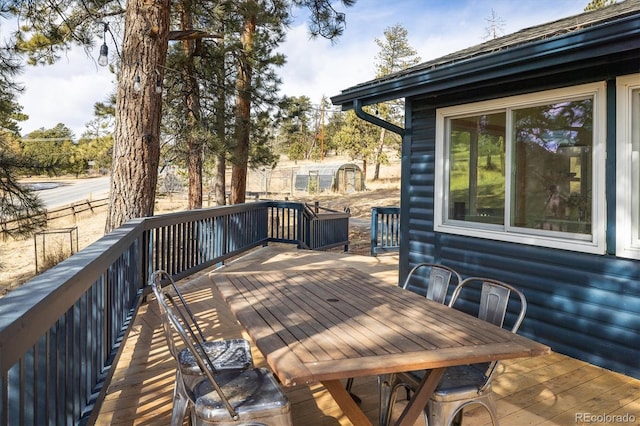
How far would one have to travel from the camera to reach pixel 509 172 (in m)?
3.75

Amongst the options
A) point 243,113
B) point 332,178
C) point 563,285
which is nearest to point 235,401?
point 563,285

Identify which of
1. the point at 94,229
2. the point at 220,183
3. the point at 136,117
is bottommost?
the point at 94,229

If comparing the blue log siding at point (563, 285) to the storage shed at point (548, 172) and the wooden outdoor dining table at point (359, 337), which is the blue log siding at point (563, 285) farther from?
the wooden outdoor dining table at point (359, 337)

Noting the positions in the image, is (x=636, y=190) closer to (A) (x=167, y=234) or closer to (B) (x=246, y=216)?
(A) (x=167, y=234)

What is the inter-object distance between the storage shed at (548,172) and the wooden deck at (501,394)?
→ 12.3 inches

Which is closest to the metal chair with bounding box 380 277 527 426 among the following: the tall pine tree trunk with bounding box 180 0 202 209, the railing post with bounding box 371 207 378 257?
the railing post with bounding box 371 207 378 257

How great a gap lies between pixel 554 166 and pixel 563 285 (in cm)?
94

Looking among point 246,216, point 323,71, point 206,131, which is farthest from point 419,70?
point 323,71

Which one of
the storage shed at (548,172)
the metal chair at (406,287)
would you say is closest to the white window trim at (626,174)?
the storage shed at (548,172)

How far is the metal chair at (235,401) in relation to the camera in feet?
5.14

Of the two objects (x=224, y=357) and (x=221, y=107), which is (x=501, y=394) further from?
(x=221, y=107)

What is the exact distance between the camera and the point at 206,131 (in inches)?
345

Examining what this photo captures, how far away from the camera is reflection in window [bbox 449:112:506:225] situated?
3859 mm

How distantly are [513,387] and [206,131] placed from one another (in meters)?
7.49
